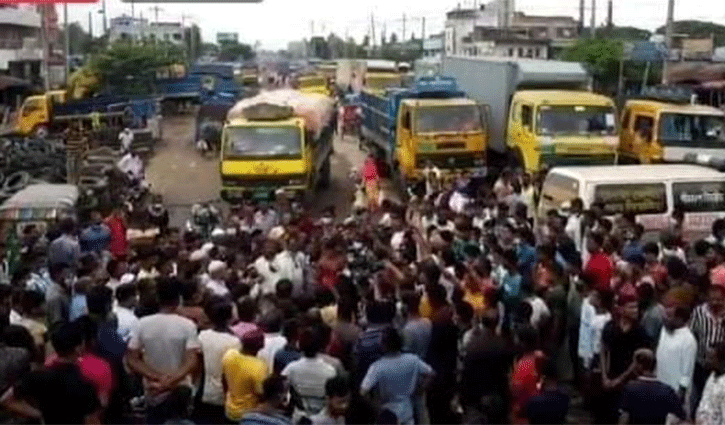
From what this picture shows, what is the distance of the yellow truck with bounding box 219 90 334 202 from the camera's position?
21531 mm

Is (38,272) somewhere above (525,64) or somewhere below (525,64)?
below

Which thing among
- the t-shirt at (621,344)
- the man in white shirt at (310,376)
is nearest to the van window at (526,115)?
the t-shirt at (621,344)

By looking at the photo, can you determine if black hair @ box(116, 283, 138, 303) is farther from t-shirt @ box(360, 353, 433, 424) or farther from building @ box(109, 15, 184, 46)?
building @ box(109, 15, 184, 46)

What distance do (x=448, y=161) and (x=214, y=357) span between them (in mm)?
15440

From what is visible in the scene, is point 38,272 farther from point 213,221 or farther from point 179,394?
point 213,221

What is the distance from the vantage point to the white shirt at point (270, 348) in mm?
7409

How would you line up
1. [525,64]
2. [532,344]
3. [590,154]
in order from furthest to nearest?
[525,64] → [590,154] → [532,344]

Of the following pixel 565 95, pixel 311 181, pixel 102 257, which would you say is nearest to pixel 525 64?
pixel 565 95

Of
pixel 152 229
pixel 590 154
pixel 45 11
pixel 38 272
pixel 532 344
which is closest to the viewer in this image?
pixel 532 344

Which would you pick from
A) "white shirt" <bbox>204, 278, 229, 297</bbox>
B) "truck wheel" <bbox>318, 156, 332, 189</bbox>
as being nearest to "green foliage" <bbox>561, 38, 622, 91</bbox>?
"truck wheel" <bbox>318, 156, 332, 189</bbox>

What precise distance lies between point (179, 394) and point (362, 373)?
1840 millimetres

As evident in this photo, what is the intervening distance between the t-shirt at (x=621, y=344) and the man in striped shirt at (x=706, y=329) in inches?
22.8

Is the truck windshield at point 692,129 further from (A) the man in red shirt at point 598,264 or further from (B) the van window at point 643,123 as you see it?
(A) the man in red shirt at point 598,264

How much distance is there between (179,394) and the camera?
613 cm
